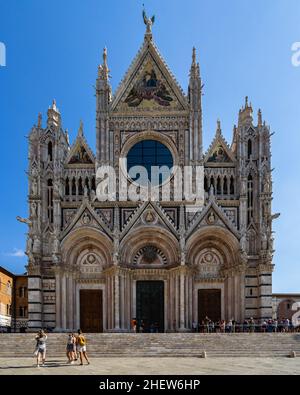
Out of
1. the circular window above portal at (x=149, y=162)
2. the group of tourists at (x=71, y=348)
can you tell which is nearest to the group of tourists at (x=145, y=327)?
the circular window above portal at (x=149, y=162)

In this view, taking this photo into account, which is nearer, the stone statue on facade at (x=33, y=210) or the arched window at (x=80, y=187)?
the stone statue on facade at (x=33, y=210)

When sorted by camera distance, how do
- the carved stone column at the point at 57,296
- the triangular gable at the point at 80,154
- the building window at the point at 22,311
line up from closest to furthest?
the carved stone column at the point at 57,296 → the triangular gable at the point at 80,154 → the building window at the point at 22,311

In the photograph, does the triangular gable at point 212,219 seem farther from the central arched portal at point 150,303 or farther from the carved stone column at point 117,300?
the carved stone column at point 117,300

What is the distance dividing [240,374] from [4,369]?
8995 mm

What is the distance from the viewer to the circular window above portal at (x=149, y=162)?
3831 centimetres

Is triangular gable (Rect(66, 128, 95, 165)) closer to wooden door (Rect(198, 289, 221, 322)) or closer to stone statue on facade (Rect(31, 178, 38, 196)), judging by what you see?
stone statue on facade (Rect(31, 178, 38, 196))

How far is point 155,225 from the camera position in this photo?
36.4 meters

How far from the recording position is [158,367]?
21375mm

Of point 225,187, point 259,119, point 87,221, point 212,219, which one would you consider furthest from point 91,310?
point 259,119

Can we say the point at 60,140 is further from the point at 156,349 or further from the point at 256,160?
the point at 156,349

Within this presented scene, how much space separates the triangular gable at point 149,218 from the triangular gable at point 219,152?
200 inches

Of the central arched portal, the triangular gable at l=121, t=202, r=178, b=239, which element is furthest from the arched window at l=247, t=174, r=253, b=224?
the central arched portal

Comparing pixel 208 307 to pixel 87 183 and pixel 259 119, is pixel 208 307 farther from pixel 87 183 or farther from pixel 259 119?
pixel 259 119
